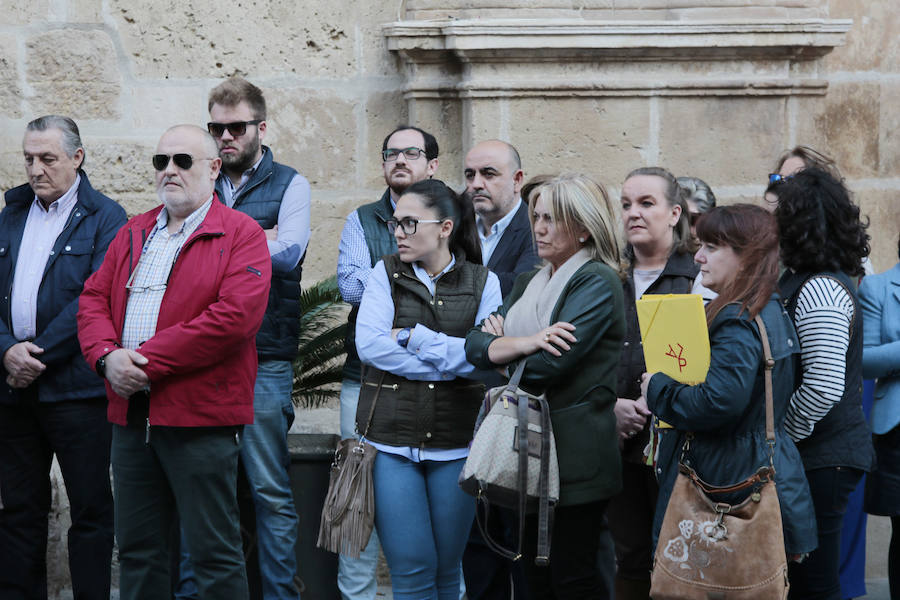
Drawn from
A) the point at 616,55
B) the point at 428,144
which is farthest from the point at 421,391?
the point at 616,55

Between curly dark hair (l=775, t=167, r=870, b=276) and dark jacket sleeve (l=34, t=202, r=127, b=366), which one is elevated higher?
curly dark hair (l=775, t=167, r=870, b=276)

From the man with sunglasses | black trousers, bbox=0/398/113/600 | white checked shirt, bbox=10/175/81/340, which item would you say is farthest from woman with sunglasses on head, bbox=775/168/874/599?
white checked shirt, bbox=10/175/81/340

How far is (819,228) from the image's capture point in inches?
164

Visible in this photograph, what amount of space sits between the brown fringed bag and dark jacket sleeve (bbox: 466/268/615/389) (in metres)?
0.70

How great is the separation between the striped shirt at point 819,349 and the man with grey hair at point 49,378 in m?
2.72

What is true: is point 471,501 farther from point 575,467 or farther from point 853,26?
point 853,26

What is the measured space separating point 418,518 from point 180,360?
1.00 metres

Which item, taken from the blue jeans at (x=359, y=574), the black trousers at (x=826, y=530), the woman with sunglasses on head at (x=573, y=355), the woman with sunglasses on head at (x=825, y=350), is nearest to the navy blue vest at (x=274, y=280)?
the blue jeans at (x=359, y=574)

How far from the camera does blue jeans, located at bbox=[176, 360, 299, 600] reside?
4945 millimetres

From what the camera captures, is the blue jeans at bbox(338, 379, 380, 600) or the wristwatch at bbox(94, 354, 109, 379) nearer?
the wristwatch at bbox(94, 354, 109, 379)

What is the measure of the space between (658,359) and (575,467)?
44 cm

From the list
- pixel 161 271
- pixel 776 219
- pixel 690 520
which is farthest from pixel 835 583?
pixel 161 271

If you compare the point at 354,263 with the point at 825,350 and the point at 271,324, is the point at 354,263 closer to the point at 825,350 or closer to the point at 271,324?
the point at 271,324

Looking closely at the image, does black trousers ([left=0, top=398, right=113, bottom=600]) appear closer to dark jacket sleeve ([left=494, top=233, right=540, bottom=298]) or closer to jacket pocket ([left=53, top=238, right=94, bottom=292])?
jacket pocket ([left=53, top=238, right=94, bottom=292])
